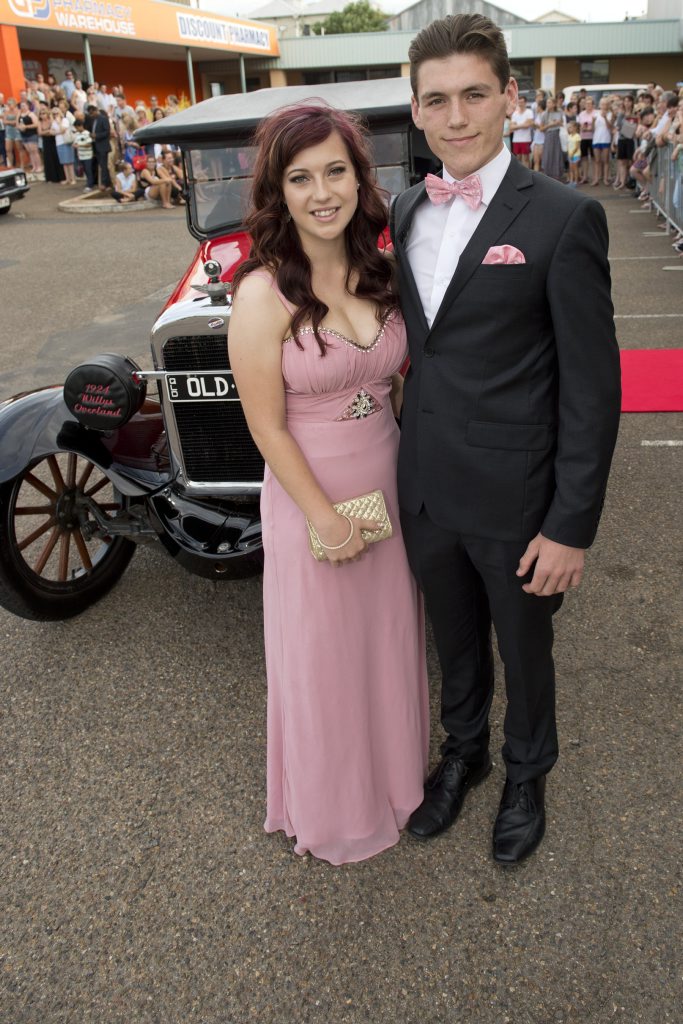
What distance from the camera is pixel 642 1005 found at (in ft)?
6.20

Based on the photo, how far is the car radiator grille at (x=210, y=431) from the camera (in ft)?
10.6

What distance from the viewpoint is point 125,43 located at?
83.5ft

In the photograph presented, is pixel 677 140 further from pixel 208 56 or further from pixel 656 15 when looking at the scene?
pixel 656 15

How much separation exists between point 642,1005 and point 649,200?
48.9 feet

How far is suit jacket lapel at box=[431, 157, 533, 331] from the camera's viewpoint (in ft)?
5.82

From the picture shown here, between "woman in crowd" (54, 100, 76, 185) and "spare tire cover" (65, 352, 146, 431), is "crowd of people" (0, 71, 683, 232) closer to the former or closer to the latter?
"woman in crowd" (54, 100, 76, 185)

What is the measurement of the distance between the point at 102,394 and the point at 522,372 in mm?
1878

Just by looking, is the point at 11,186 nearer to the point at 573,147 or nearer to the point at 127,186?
the point at 127,186

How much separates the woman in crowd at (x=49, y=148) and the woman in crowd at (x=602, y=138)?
472 inches

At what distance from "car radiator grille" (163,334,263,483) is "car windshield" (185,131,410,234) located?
112 cm

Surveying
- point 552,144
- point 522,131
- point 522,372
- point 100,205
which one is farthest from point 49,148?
point 522,372

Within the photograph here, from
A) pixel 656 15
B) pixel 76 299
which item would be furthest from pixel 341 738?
pixel 656 15

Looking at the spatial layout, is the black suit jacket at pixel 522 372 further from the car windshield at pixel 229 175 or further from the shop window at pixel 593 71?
the shop window at pixel 593 71

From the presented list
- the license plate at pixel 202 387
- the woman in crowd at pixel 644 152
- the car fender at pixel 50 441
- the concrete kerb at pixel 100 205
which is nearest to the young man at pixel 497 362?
the license plate at pixel 202 387
